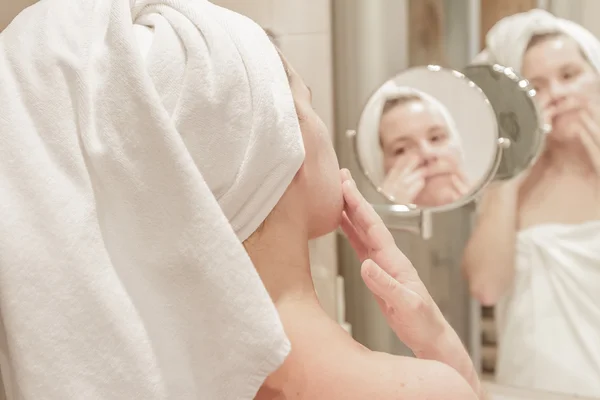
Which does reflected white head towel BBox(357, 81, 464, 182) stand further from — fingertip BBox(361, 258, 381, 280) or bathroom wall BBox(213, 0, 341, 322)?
fingertip BBox(361, 258, 381, 280)

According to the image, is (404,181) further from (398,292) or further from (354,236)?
(398,292)

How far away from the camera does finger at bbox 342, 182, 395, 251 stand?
790mm

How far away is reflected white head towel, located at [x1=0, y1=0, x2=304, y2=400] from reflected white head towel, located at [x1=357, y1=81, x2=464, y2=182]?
0.65 metres

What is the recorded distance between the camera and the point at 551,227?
117cm

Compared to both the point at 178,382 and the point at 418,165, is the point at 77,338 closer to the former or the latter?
the point at 178,382

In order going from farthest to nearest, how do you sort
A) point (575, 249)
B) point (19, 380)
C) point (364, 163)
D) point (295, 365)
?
point (364, 163) → point (575, 249) → point (295, 365) → point (19, 380)

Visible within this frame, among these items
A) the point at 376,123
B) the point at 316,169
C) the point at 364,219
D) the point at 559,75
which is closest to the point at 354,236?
the point at 364,219

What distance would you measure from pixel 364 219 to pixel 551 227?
531mm

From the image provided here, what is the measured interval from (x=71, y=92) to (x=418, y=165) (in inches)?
30.2

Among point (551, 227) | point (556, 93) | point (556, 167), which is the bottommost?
point (551, 227)

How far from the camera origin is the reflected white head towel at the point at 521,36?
1104mm

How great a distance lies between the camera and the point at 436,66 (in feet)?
3.98

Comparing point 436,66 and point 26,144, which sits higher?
point 26,144

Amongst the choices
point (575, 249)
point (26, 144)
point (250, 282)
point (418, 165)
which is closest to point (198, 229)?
point (250, 282)
